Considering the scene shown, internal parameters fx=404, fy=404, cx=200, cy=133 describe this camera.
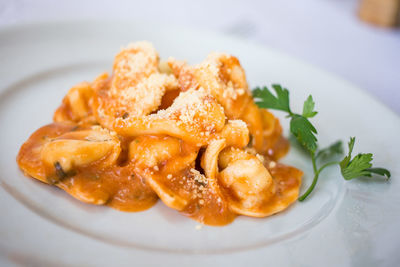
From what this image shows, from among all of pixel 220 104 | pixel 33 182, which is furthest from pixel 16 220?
pixel 220 104

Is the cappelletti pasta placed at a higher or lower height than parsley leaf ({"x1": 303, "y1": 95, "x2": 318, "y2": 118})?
lower

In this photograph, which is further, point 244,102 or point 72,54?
point 72,54

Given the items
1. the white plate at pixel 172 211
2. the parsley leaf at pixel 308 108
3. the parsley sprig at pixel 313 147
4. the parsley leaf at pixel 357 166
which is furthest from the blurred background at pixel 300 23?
the parsley leaf at pixel 357 166

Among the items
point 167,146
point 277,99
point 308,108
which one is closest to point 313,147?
point 308,108

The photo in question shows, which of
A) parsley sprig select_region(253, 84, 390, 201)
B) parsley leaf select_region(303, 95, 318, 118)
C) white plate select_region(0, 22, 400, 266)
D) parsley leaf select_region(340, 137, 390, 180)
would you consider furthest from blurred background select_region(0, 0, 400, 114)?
parsley leaf select_region(340, 137, 390, 180)

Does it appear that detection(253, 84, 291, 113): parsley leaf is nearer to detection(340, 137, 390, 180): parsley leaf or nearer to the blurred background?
detection(340, 137, 390, 180): parsley leaf

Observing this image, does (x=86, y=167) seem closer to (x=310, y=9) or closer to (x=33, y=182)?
(x=33, y=182)
